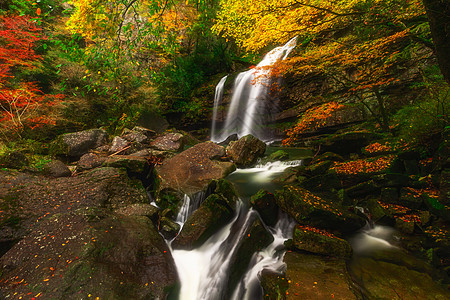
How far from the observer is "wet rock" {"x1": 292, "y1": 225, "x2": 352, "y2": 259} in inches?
136

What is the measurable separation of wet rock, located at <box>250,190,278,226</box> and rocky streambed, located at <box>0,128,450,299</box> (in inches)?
1.0

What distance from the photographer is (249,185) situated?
6.42 m

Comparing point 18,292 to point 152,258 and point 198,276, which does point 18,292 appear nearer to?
point 152,258

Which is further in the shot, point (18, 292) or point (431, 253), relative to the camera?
point (431, 253)

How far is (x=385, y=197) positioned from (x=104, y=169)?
7873 mm

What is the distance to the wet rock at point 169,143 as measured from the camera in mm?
9664

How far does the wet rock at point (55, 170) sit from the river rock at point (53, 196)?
0.30 meters

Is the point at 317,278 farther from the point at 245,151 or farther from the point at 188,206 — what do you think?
the point at 245,151

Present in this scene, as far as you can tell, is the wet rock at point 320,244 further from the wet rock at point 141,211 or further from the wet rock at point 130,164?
the wet rock at point 130,164

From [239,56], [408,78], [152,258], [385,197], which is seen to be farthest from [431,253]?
[239,56]

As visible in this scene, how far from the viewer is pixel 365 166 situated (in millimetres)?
5402

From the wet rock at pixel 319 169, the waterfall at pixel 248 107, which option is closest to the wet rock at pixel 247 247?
the wet rock at pixel 319 169

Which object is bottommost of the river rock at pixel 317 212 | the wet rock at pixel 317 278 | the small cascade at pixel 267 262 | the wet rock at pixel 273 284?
the small cascade at pixel 267 262

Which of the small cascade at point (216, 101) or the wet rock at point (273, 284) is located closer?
the wet rock at point (273, 284)
